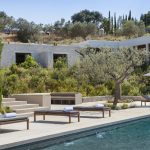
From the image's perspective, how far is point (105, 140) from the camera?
11227 millimetres

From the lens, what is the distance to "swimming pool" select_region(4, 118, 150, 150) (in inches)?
396

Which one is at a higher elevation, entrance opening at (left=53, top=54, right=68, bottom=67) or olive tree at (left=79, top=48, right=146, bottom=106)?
entrance opening at (left=53, top=54, right=68, bottom=67)

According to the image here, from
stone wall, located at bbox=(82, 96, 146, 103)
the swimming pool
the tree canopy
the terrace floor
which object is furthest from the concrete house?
the tree canopy

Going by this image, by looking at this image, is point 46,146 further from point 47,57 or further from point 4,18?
point 4,18

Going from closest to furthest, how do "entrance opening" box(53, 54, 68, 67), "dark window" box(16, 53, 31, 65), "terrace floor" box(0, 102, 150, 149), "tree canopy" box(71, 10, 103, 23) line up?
1. "terrace floor" box(0, 102, 150, 149)
2. "entrance opening" box(53, 54, 68, 67)
3. "dark window" box(16, 53, 31, 65)
4. "tree canopy" box(71, 10, 103, 23)

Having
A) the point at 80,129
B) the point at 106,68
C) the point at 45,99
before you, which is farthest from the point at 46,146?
the point at 106,68

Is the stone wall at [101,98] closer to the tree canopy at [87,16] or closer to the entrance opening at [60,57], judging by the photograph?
the entrance opening at [60,57]

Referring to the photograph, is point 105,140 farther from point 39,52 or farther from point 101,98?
point 39,52

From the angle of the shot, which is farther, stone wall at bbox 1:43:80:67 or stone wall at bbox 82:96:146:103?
stone wall at bbox 1:43:80:67

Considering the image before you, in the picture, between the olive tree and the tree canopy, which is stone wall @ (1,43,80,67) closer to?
the olive tree

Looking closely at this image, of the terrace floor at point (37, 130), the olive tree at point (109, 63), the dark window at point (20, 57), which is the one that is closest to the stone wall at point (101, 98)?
the olive tree at point (109, 63)

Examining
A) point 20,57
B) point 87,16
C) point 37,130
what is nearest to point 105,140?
point 37,130

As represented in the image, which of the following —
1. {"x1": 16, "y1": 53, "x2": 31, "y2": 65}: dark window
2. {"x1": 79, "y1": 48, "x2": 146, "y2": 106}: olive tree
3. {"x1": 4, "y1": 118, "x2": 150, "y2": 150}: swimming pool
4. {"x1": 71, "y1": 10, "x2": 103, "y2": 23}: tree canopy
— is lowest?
{"x1": 4, "y1": 118, "x2": 150, "y2": 150}: swimming pool

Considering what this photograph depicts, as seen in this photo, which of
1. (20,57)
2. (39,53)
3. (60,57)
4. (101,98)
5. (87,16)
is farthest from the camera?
(87,16)
